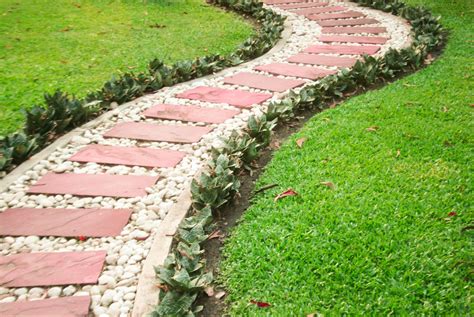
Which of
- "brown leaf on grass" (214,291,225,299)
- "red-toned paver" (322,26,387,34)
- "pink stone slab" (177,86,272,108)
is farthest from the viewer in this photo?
"red-toned paver" (322,26,387,34)

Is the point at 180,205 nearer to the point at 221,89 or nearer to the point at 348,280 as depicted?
the point at 348,280

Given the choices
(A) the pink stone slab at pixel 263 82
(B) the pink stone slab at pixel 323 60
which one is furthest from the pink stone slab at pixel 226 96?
(B) the pink stone slab at pixel 323 60

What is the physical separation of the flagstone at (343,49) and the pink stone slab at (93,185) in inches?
144

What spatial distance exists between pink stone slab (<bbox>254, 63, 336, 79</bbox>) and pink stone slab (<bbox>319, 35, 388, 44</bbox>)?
4.53 feet

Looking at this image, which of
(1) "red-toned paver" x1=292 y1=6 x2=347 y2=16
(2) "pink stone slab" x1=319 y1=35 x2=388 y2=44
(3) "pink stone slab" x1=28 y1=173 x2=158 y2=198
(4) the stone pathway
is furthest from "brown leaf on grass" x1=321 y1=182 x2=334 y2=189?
(1) "red-toned paver" x1=292 y1=6 x2=347 y2=16

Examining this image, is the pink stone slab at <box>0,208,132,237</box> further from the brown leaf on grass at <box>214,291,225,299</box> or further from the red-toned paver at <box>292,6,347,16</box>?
the red-toned paver at <box>292,6,347,16</box>

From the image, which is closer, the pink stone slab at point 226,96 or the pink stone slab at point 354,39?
the pink stone slab at point 226,96

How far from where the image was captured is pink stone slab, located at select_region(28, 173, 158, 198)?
113 inches

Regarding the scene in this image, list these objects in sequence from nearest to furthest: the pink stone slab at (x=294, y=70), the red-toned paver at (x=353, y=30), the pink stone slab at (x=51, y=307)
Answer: the pink stone slab at (x=51, y=307)
the pink stone slab at (x=294, y=70)
the red-toned paver at (x=353, y=30)

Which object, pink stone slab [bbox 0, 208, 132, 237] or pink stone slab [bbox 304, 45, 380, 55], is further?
pink stone slab [bbox 304, 45, 380, 55]

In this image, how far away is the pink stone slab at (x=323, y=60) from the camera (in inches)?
202

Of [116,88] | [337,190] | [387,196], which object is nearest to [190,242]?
[337,190]

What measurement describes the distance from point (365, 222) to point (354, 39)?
4481 mm

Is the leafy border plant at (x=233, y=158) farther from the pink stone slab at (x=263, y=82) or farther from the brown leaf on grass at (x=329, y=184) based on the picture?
the brown leaf on grass at (x=329, y=184)
